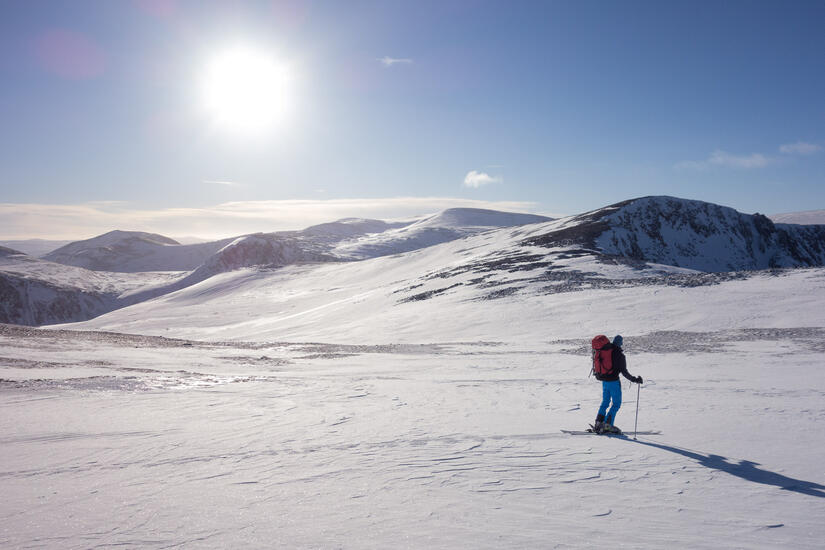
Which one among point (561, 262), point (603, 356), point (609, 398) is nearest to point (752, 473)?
point (609, 398)

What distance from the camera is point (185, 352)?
2206cm

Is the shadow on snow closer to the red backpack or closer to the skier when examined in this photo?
the skier

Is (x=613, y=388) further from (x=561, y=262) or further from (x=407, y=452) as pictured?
(x=561, y=262)

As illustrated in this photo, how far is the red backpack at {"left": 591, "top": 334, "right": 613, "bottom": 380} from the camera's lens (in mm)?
9344

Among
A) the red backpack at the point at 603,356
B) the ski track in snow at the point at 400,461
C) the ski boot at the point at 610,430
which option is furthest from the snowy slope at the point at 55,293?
the ski boot at the point at 610,430

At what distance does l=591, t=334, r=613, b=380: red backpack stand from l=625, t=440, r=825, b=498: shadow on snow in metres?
1.67

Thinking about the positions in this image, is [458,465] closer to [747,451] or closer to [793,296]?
[747,451]

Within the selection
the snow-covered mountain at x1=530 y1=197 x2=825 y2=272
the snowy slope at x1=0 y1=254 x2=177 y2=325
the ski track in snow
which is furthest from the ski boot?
the snowy slope at x1=0 y1=254 x2=177 y2=325

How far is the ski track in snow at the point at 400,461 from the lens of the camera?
5.39 metres

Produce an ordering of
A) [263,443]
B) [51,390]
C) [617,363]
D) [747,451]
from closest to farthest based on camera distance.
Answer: [747,451] → [263,443] → [617,363] → [51,390]

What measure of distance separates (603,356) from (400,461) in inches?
176

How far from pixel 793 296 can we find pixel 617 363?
85.0ft

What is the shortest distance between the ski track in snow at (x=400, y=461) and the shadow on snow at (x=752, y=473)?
4 centimetres

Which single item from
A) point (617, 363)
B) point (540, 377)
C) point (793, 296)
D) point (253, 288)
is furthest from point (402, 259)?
point (617, 363)
